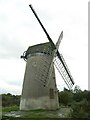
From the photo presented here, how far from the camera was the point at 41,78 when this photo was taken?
3394 cm

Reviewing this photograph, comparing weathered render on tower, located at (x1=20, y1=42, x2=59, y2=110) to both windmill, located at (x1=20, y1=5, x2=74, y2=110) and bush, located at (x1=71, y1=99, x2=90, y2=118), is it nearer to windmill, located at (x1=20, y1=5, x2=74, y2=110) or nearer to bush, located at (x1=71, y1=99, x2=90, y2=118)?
windmill, located at (x1=20, y1=5, x2=74, y2=110)

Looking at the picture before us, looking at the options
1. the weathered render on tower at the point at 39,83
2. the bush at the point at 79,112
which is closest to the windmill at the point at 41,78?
the weathered render on tower at the point at 39,83

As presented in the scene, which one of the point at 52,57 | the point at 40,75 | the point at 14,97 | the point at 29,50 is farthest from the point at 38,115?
the point at 14,97

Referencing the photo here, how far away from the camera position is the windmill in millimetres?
34125

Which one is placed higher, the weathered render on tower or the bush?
the weathered render on tower

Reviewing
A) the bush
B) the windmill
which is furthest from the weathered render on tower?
the bush

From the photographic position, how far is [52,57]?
3472cm

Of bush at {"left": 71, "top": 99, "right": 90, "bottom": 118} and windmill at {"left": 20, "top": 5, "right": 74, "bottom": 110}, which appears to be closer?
bush at {"left": 71, "top": 99, "right": 90, "bottom": 118}

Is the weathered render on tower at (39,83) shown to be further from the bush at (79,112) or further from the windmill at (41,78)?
the bush at (79,112)

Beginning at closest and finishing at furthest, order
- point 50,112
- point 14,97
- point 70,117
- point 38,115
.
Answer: point 70,117
point 38,115
point 50,112
point 14,97

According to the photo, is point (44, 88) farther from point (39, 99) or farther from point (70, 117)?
point (70, 117)

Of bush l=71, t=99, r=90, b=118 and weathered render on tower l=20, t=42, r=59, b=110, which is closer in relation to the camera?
bush l=71, t=99, r=90, b=118

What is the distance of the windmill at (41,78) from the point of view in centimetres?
3412

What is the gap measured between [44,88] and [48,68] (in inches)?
93.8
